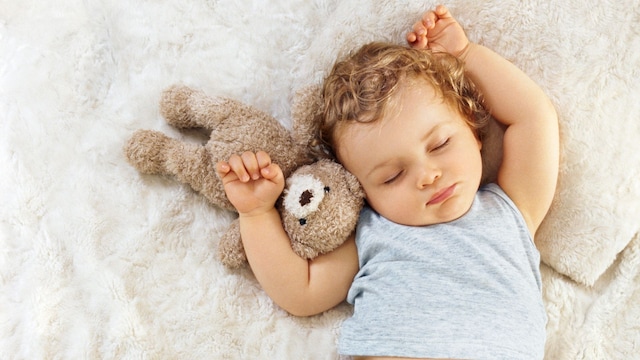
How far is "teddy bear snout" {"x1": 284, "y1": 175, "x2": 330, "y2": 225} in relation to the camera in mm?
1092

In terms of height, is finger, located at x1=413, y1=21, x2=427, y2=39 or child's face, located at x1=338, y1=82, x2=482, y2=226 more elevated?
finger, located at x1=413, y1=21, x2=427, y2=39

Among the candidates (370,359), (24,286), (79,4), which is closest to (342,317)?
(370,359)

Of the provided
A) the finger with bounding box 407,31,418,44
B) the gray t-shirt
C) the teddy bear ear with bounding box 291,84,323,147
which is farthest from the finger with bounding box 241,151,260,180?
the finger with bounding box 407,31,418,44

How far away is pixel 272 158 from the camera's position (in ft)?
3.81

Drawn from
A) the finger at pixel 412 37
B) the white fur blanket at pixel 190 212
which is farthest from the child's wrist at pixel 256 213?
the finger at pixel 412 37

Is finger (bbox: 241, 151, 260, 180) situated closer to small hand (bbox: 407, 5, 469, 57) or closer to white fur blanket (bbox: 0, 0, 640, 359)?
white fur blanket (bbox: 0, 0, 640, 359)

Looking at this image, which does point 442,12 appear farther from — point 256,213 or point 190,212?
point 190,212

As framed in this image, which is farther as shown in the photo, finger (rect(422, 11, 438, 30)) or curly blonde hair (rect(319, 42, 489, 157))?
finger (rect(422, 11, 438, 30))

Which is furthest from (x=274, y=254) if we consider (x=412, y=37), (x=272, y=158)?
(x=412, y=37)

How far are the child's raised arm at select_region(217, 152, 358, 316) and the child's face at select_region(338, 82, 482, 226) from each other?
15 centimetres

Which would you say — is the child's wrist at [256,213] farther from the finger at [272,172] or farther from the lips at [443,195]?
the lips at [443,195]

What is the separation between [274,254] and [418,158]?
322mm

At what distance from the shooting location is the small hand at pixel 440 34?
119cm

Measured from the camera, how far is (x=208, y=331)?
112cm
